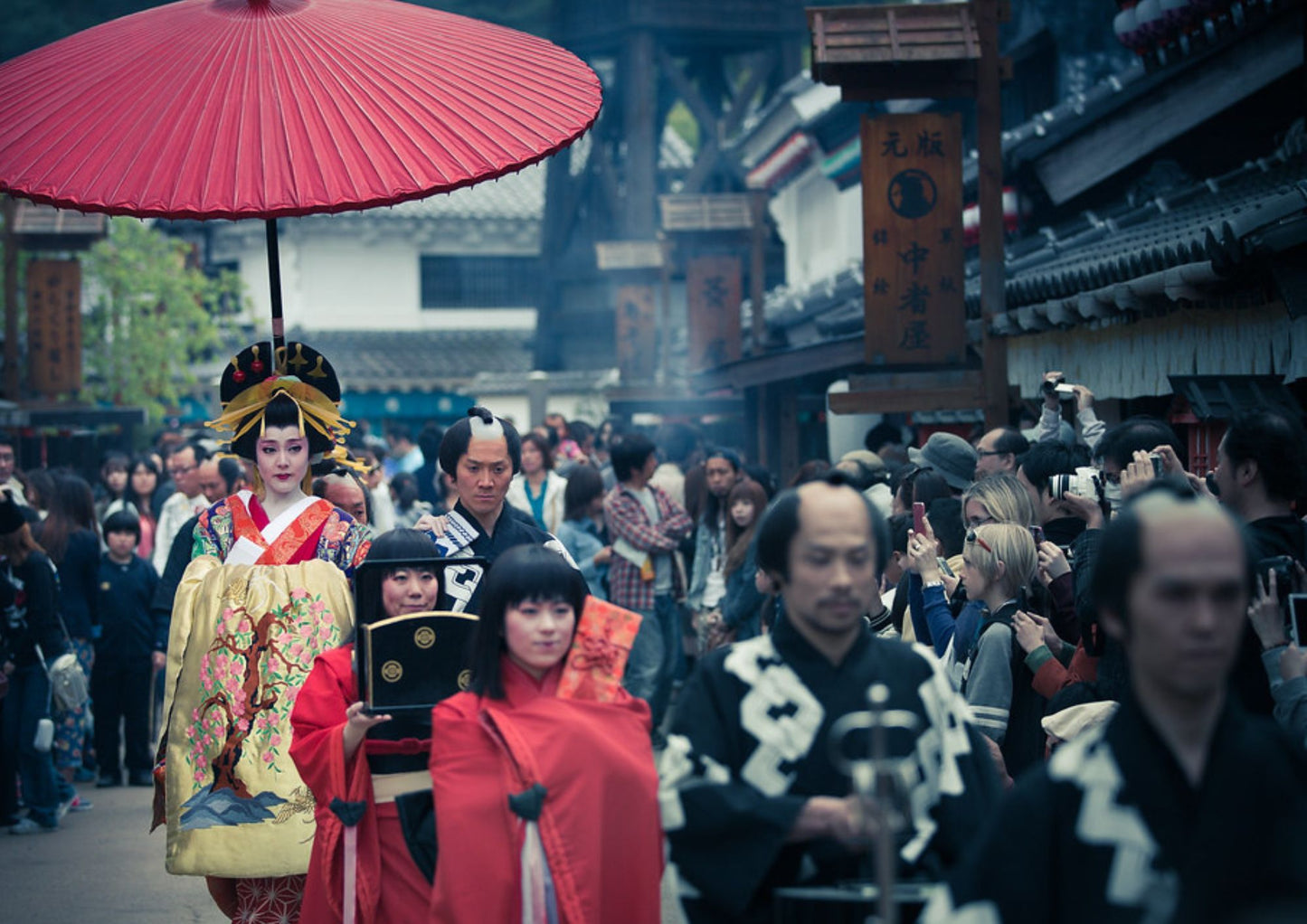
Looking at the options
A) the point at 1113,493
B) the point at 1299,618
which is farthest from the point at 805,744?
the point at 1113,493

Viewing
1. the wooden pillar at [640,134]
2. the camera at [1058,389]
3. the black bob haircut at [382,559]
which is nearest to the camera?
the black bob haircut at [382,559]

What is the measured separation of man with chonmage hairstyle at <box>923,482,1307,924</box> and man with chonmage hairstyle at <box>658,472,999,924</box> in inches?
20.6

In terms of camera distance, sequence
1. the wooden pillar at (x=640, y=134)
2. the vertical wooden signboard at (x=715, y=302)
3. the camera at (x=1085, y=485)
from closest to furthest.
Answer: the camera at (x=1085, y=485) → the vertical wooden signboard at (x=715, y=302) → the wooden pillar at (x=640, y=134)

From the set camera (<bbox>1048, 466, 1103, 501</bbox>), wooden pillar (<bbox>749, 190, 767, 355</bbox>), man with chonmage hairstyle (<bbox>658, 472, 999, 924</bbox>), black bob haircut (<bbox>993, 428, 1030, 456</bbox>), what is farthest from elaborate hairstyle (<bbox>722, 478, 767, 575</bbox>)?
A: wooden pillar (<bbox>749, 190, 767, 355</bbox>)

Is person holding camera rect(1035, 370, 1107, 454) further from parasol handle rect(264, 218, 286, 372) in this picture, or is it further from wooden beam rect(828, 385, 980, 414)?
parasol handle rect(264, 218, 286, 372)

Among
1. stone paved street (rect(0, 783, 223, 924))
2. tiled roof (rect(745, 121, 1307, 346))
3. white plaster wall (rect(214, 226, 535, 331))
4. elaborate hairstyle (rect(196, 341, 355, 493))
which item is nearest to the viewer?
elaborate hairstyle (rect(196, 341, 355, 493))

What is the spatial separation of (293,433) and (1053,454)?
9.72ft

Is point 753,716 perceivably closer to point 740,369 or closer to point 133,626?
point 133,626

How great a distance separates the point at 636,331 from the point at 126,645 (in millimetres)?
12905

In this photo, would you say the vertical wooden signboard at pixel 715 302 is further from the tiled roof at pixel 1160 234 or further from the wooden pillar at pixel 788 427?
the tiled roof at pixel 1160 234

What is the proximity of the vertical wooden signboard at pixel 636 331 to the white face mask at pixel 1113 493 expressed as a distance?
17.1 meters

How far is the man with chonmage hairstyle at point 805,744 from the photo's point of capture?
3199 mm

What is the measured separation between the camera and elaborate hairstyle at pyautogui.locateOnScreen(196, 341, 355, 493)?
5570 mm

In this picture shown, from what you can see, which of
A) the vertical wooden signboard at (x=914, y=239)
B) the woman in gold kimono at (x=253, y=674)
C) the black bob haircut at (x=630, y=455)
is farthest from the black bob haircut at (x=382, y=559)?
the black bob haircut at (x=630, y=455)
